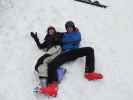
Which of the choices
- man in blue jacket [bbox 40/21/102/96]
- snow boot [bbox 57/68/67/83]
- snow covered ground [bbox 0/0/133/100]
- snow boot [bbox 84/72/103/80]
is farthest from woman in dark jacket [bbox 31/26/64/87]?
snow boot [bbox 84/72/103/80]

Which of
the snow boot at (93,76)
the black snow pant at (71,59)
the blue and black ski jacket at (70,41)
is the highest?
the blue and black ski jacket at (70,41)

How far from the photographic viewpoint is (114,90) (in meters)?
8.23

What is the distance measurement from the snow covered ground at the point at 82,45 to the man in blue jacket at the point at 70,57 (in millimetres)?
169

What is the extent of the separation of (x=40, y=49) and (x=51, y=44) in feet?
1.51

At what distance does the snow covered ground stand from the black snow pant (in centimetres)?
27

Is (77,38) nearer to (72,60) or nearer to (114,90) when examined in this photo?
(72,60)

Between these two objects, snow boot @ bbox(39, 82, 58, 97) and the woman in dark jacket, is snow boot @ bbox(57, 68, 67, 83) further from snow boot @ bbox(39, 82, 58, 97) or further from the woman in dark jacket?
snow boot @ bbox(39, 82, 58, 97)

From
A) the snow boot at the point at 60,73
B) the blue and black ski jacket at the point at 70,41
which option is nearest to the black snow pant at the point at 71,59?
the snow boot at the point at 60,73

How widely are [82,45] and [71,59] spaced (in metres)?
0.85

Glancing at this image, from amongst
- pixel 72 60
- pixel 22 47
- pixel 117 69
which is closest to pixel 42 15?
pixel 22 47

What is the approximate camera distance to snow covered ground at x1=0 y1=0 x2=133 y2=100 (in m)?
8.28

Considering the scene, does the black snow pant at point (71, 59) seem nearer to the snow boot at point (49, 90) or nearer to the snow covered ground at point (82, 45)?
the snow boot at point (49, 90)

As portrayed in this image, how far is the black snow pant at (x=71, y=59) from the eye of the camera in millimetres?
8211

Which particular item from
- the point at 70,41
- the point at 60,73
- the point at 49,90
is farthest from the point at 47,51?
the point at 49,90
